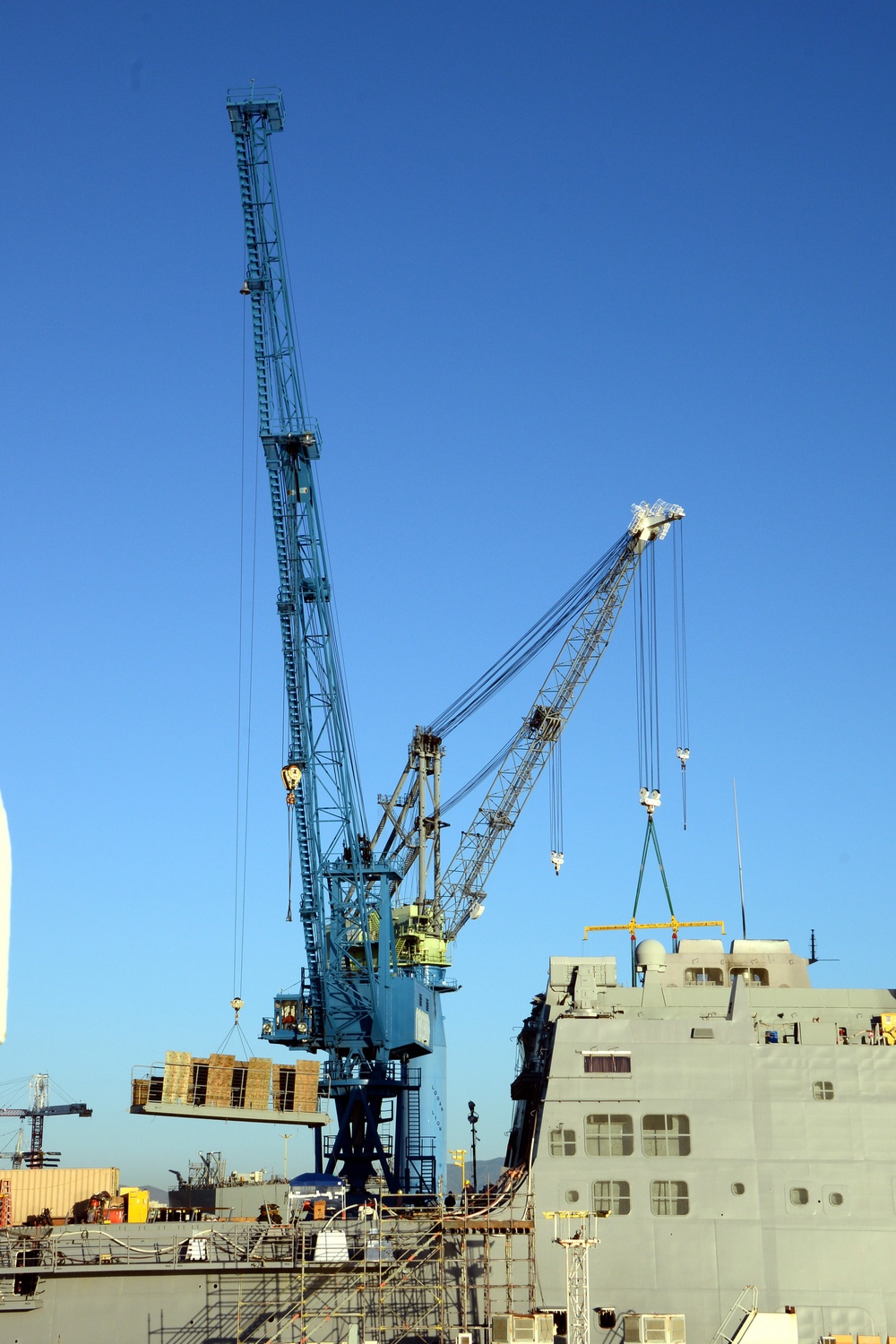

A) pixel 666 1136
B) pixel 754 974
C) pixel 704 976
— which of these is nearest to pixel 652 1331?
pixel 666 1136

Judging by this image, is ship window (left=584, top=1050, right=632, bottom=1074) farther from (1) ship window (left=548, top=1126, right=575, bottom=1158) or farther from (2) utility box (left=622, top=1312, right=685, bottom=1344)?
(2) utility box (left=622, top=1312, right=685, bottom=1344)

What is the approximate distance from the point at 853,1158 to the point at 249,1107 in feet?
120

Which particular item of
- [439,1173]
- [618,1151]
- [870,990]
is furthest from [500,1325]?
[439,1173]

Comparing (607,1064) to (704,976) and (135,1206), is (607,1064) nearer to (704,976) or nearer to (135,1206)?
(704,976)

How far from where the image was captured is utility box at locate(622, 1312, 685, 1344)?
32656 millimetres

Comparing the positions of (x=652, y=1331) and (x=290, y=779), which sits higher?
(x=290, y=779)

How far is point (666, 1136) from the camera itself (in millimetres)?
35750

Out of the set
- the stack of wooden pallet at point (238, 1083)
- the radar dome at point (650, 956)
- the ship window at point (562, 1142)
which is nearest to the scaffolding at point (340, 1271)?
the ship window at point (562, 1142)

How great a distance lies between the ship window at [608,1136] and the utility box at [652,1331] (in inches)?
165

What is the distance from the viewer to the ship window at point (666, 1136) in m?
35.6

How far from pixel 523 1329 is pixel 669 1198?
5329mm

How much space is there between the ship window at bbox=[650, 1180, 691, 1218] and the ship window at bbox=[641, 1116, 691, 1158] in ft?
2.44

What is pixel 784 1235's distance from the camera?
113ft

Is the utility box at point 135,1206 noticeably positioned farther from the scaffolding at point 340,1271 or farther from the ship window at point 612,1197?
the ship window at point 612,1197
